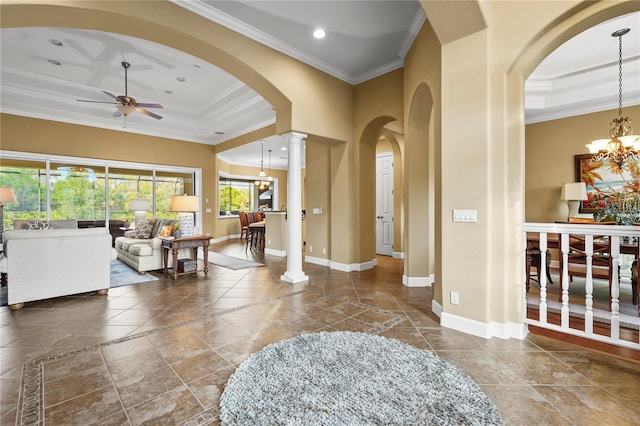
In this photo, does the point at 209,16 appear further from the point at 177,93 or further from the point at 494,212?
the point at 494,212

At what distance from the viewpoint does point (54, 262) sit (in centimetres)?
367

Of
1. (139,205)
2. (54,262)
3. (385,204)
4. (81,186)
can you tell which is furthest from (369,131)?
(81,186)

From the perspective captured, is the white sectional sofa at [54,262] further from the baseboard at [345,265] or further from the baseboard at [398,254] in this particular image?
the baseboard at [398,254]

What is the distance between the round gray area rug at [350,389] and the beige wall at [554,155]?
17.7 ft

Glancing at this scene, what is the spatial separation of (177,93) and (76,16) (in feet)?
11.5

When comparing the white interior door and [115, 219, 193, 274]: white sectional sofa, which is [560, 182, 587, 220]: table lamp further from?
[115, 219, 193, 274]: white sectional sofa

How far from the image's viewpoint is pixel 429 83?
3.43 meters

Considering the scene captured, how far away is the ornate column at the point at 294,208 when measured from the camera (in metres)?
4.56

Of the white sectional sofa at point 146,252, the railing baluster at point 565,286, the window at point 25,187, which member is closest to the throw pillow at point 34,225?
the window at point 25,187

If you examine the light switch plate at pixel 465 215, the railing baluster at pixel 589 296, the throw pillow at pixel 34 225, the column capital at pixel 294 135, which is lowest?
the railing baluster at pixel 589 296

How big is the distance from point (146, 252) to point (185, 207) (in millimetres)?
1264

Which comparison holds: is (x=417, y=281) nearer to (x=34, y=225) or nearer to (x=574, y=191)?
(x=574, y=191)

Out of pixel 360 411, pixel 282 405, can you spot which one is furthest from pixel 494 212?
pixel 282 405

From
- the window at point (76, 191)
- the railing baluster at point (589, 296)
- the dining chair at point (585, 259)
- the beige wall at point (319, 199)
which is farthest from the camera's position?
the window at point (76, 191)
